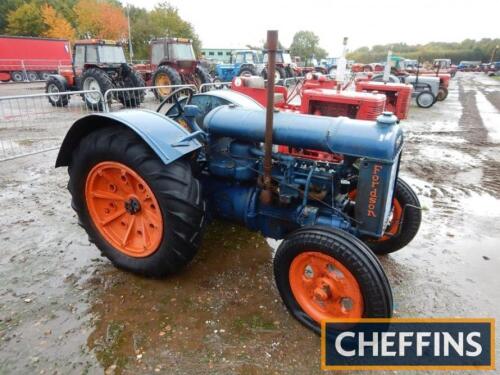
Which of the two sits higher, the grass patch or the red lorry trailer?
the red lorry trailer

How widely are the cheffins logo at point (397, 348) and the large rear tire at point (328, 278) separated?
0.09 meters

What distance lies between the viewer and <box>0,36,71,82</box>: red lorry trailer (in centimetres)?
2194

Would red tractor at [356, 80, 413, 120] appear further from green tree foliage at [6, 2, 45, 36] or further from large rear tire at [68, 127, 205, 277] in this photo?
green tree foliage at [6, 2, 45, 36]

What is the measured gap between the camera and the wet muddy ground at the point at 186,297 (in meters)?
1.97

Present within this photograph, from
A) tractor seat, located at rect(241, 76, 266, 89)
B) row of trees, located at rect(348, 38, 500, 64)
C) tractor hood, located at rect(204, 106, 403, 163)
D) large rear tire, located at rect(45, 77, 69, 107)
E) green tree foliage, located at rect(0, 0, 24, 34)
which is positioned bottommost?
large rear tire, located at rect(45, 77, 69, 107)

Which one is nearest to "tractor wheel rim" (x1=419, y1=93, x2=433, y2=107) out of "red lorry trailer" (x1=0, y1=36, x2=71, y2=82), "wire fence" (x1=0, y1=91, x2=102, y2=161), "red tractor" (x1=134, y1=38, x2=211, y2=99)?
"red tractor" (x1=134, y1=38, x2=211, y2=99)

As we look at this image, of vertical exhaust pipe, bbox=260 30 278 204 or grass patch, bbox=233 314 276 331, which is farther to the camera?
grass patch, bbox=233 314 276 331

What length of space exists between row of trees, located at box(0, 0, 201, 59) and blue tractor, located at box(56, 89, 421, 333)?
36.2m

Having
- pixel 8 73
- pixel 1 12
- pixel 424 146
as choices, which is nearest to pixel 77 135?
pixel 424 146

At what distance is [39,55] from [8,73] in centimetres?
324

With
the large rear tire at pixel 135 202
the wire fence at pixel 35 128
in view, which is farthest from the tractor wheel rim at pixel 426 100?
the large rear tire at pixel 135 202

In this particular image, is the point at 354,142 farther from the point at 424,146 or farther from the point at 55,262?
the point at 424,146

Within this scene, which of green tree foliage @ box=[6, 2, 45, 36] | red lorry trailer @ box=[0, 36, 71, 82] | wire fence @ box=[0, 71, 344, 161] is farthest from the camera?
green tree foliage @ box=[6, 2, 45, 36]

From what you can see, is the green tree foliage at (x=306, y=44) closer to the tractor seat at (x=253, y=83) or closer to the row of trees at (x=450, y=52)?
the row of trees at (x=450, y=52)
